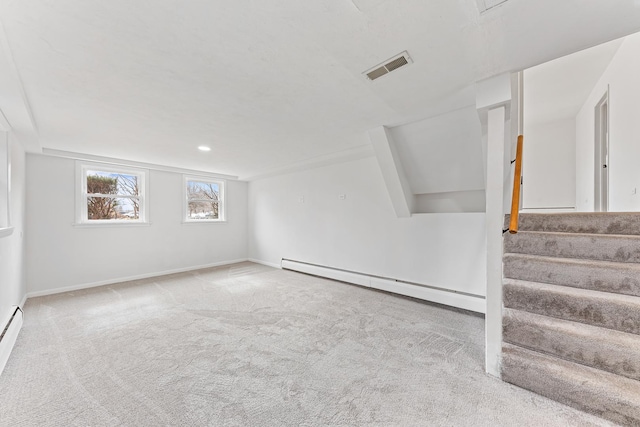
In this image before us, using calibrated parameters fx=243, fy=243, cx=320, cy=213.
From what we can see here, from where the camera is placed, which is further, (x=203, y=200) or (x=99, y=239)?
(x=203, y=200)

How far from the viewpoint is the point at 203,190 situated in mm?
5809

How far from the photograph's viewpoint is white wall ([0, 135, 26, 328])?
231 cm

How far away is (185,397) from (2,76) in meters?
2.56

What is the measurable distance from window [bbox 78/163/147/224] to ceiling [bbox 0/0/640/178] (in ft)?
5.30

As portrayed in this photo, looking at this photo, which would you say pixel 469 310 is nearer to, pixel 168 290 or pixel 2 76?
pixel 168 290

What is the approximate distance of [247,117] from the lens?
8.59 ft

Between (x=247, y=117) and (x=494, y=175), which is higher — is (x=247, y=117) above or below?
above

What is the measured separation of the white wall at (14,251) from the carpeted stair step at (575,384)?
428 centimetres

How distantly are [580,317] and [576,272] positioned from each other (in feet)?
1.05

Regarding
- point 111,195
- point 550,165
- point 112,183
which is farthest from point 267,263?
point 550,165

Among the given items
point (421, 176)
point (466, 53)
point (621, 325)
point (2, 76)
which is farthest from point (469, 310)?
point (2, 76)

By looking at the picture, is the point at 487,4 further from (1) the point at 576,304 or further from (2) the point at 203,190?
(2) the point at 203,190

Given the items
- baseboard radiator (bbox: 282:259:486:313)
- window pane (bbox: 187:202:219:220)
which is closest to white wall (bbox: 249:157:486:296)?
baseboard radiator (bbox: 282:259:486:313)

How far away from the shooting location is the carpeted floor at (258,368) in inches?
57.0
